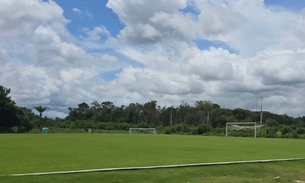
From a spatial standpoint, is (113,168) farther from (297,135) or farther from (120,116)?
(120,116)

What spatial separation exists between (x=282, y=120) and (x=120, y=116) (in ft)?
153

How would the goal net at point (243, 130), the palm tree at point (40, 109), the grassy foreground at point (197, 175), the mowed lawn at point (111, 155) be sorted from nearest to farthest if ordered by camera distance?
the grassy foreground at point (197, 175) < the mowed lawn at point (111, 155) < the goal net at point (243, 130) < the palm tree at point (40, 109)

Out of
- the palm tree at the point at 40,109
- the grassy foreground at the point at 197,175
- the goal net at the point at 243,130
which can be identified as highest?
the palm tree at the point at 40,109

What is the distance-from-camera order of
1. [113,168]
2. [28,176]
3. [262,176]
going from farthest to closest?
[262,176] → [113,168] → [28,176]

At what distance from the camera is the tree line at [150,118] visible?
7044cm

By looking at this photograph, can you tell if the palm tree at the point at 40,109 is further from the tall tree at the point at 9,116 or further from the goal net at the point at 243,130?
the goal net at the point at 243,130

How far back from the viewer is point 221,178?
11.8 meters

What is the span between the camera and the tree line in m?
70.4

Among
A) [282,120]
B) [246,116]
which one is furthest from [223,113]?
[282,120]

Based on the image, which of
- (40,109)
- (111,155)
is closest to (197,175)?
(111,155)

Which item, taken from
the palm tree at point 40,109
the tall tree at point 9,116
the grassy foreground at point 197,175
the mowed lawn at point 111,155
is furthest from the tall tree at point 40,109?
the grassy foreground at point 197,175

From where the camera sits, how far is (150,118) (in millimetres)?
118750

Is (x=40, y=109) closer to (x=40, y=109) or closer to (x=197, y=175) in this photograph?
(x=40, y=109)

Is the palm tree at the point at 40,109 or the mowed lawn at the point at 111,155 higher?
the palm tree at the point at 40,109
